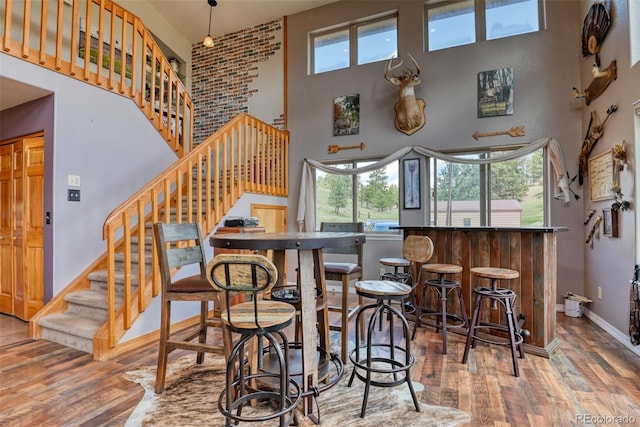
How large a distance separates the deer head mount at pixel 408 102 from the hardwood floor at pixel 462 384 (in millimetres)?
2912

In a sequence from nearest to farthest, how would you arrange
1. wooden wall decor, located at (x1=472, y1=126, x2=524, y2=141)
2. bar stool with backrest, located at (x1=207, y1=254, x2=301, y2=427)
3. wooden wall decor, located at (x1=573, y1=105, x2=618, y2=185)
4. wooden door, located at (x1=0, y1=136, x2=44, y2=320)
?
bar stool with backrest, located at (x1=207, y1=254, x2=301, y2=427)
wooden wall decor, located at (x1=573, y1=105, x2=618, y2=185)
wooden door, located at (x1=0, y1=136, x2=44, y2=320)
wooden wall decor, located at (x1=472, y1=126, x2=524, y2=141)

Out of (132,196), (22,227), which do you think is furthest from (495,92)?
(22,227)

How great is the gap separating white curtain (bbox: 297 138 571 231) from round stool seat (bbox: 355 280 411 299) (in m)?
2.84

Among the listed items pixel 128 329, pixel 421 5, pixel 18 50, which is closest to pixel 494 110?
pixel 421 5

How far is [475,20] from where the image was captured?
4355mm

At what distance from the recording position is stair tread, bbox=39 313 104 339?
2.68 m

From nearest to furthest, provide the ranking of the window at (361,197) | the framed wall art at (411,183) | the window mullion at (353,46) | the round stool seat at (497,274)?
1. the round stool seat at (497,274)
2. the framed wall art at (411,183)
3. the window at (361,197)
4. the window mullion at (353,46)

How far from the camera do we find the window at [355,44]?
4.88 m

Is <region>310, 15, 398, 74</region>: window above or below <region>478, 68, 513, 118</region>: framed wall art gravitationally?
above

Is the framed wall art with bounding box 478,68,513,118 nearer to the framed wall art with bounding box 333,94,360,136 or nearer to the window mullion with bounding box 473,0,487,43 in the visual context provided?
the window mullion with bounding box 473,0,487,43

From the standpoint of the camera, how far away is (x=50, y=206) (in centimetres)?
307

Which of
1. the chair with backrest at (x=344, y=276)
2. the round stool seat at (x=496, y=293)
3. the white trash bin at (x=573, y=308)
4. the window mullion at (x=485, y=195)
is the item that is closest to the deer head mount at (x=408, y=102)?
the window mullion at (x=485, y=195)

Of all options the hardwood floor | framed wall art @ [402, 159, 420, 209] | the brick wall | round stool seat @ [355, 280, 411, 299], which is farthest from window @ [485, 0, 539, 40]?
round stool seat @ [355, 280, 411, 299]

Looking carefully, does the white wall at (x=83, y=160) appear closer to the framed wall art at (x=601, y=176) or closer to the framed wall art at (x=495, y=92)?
the framed wall art at (x=495, y=92)
